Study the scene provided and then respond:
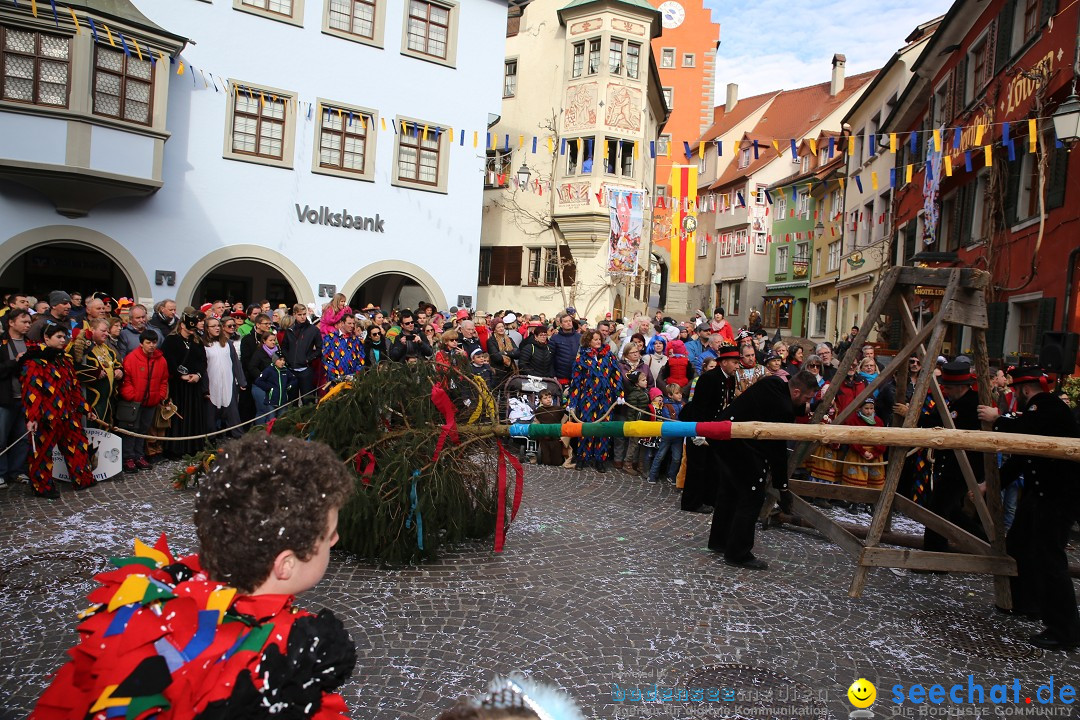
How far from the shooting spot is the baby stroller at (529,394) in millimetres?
11180

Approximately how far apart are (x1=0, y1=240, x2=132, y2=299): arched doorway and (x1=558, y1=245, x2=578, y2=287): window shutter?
13953 millimetres

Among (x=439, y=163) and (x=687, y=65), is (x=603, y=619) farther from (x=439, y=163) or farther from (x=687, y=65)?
(x=687, y=65)

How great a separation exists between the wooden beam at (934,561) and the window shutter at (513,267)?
908 inches

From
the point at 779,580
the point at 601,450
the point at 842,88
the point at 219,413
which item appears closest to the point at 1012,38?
the point at 601,450

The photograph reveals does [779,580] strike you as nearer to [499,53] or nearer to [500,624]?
[500,624]

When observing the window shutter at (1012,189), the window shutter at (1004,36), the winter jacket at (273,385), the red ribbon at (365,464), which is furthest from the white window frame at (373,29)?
the red ribbon at (365,464)

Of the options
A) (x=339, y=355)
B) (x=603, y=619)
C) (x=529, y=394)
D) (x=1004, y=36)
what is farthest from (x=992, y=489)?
(x=1004, y=36)

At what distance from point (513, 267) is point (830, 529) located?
2284cm

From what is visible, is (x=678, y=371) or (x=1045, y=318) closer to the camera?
(x=678, y=371)

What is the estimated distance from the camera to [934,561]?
5.62m

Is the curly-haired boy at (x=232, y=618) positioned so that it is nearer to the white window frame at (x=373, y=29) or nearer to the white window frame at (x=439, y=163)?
the white window frame at (x=439, y=163)

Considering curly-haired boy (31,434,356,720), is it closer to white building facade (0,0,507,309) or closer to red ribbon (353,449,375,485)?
red ribbon (353,449,375,485)

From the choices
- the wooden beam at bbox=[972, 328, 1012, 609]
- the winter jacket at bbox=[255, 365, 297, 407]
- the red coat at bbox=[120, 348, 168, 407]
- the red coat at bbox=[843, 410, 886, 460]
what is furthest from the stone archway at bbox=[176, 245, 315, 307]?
the wooden beam at bbox=[972, 328, 1012, 609]

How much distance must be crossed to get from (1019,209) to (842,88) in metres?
36.8
